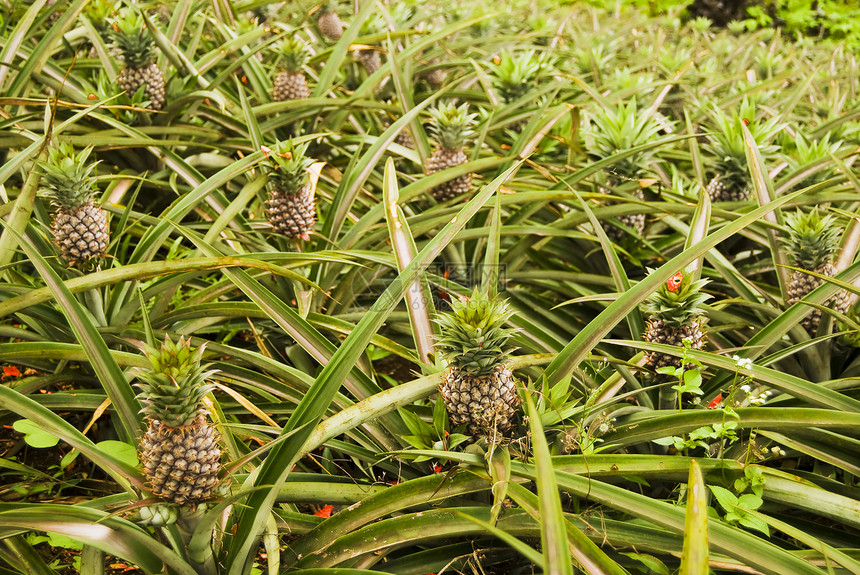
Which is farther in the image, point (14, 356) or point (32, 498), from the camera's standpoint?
point (32, 498)

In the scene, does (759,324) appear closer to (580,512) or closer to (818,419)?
(818,419)

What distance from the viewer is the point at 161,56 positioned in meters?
2.97

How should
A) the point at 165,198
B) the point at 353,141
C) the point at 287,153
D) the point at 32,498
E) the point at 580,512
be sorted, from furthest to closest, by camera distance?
the point at 353,141 < the point at 165,198 < the point at 287,153 < the point at 32,498 < the point at 580,512

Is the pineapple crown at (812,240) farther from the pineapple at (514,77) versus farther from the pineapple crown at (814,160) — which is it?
the pineapple at (514,77)

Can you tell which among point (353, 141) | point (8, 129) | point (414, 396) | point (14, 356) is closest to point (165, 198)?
point (8, 129)

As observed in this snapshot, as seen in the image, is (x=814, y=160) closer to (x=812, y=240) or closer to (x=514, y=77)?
(x=812, y=240)

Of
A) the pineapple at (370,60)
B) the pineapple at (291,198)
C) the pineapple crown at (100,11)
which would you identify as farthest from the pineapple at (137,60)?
the pineapple at (370,60)

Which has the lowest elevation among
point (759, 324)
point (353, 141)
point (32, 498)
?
point (32, 498)

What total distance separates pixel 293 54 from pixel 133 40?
0.72 meters

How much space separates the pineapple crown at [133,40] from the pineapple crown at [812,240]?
2636 mm

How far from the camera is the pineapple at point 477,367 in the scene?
1386 mm

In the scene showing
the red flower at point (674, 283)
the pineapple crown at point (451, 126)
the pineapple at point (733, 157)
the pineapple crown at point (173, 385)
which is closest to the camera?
the pineapple crown at point (173, 385)

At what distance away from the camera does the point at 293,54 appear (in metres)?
3.08

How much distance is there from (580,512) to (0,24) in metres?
3.52
